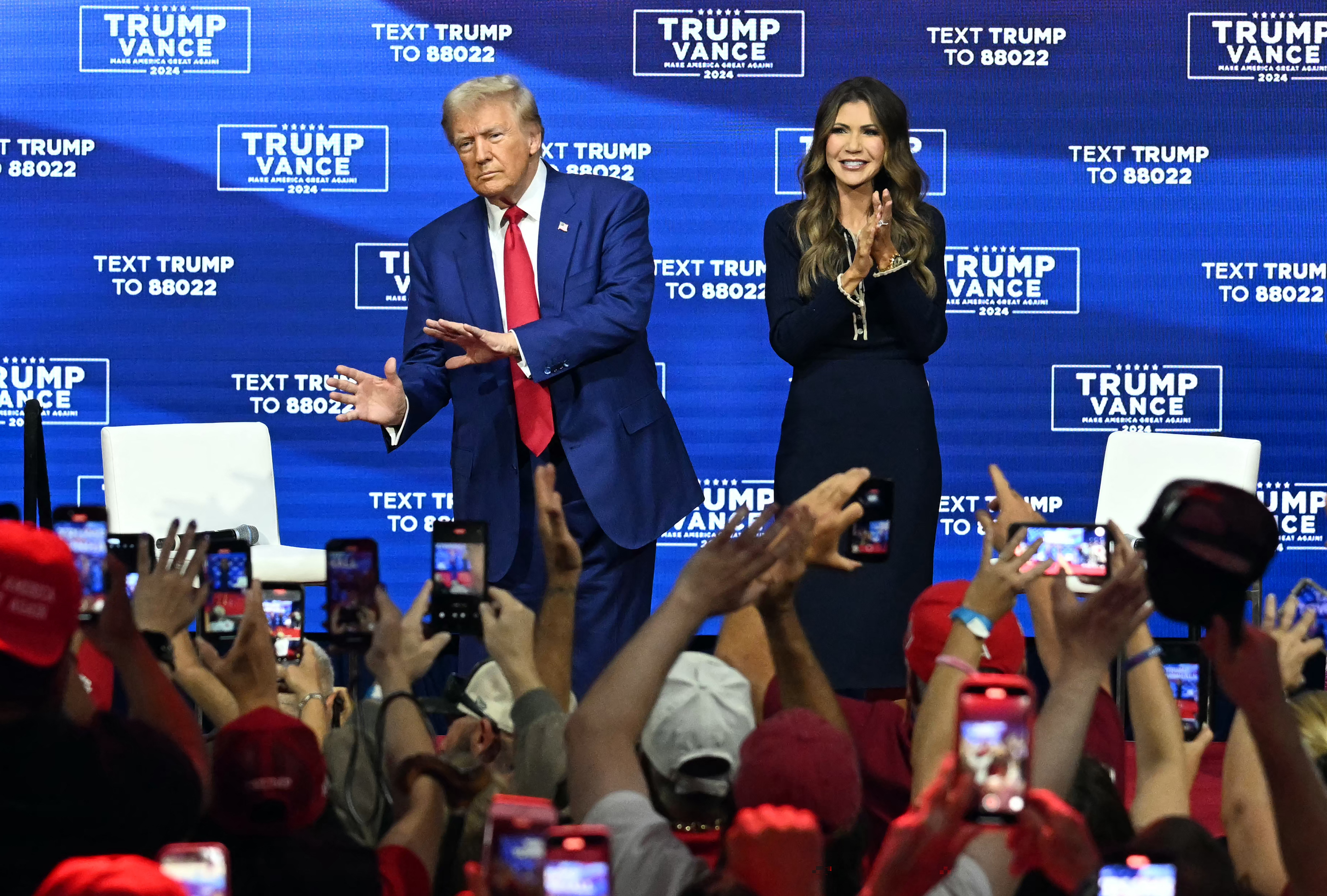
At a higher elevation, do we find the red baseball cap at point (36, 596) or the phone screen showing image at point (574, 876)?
the red baseball cap at point (36, 596)

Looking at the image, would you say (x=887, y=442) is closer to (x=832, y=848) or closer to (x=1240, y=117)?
(x=832, y=848)

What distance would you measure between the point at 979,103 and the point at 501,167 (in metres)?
2.57

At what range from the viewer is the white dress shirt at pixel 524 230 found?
396 cm

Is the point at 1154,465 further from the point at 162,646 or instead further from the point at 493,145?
the point at 162,646

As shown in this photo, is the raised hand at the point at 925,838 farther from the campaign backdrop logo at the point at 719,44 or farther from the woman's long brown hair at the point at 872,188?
the campaign backdrop logo at the point at 719,44

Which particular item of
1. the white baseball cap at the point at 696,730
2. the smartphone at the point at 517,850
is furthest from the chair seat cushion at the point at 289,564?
the smartphone at the point at 517,850

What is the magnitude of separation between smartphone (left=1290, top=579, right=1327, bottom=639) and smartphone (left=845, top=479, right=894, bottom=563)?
25.5 inches

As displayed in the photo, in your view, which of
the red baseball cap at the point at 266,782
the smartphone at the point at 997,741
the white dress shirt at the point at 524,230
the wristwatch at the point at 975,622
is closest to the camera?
the smartphone at the point at 997,741

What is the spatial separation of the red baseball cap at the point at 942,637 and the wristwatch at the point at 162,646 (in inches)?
41.2

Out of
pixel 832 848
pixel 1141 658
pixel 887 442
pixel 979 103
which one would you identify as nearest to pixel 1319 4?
pixel 979 103

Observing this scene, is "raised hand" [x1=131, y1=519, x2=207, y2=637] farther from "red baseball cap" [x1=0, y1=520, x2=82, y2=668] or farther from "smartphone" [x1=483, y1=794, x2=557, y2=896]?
"smartphone" [x1=483, y1=794, x2=557, y2=896]

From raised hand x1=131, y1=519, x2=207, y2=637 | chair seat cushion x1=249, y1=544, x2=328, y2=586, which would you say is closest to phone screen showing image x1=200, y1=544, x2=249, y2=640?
raised hand x1=131, y1=519, x2=207, y2=637

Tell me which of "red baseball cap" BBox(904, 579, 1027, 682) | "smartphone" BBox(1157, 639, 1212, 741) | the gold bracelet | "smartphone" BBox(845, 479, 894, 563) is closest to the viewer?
"red baseball cap" BBox(904, 579, 1027, 682)

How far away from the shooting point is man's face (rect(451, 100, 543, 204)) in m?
3.83
